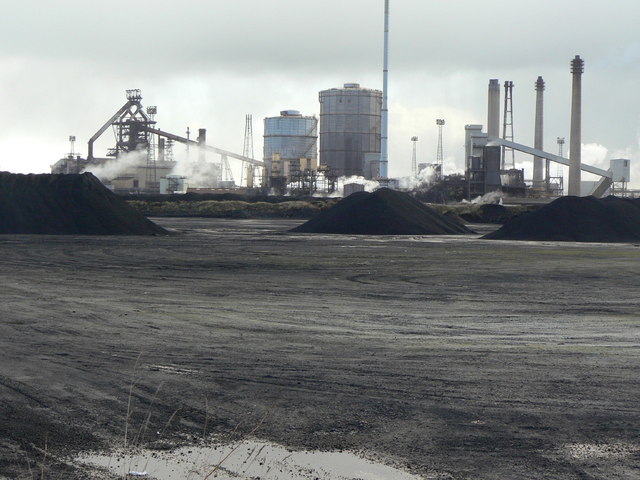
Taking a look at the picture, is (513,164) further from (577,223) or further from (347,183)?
(577,223)

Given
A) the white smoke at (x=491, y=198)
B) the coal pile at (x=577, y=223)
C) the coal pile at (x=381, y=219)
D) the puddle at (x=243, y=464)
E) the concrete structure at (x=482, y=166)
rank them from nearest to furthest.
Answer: the puddle at (x=243, y=464) → the coal pile at (x=577, y=223) → the coal pile at (x=381, y=219) → the white smoke at (x=491, y=198) → the concrete structure at (x=482, y=166)

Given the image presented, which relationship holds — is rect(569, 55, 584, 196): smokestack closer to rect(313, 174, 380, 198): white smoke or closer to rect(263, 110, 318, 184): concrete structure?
rect(313, 174, 380, 198): white smoke

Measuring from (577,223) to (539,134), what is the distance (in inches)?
2639

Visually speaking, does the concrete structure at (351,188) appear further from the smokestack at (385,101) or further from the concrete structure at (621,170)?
the concrete structure at (621,170)

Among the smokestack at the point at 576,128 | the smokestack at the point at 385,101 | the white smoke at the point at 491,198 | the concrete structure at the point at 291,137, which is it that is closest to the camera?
the smokestack at the point at 385,101

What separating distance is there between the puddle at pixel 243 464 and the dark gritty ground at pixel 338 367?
0.27 meters

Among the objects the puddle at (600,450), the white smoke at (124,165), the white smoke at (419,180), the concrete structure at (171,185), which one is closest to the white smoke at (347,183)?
the white smoke at (419,180)

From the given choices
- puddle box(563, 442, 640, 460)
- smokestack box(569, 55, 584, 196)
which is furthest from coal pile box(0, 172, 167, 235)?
smokestack box(569, 55, 584, 196)

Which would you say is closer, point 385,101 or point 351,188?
point 385,101

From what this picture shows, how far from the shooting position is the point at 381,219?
4994 cm

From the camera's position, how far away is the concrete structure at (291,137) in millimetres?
123000

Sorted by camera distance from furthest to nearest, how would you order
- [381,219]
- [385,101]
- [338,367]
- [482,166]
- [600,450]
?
[482,166]
[385,101]
[381,219]
[338,367]
[600,450]

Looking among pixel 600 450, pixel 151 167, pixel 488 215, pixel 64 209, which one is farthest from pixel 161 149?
pixel 600 450

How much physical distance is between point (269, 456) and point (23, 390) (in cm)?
317
